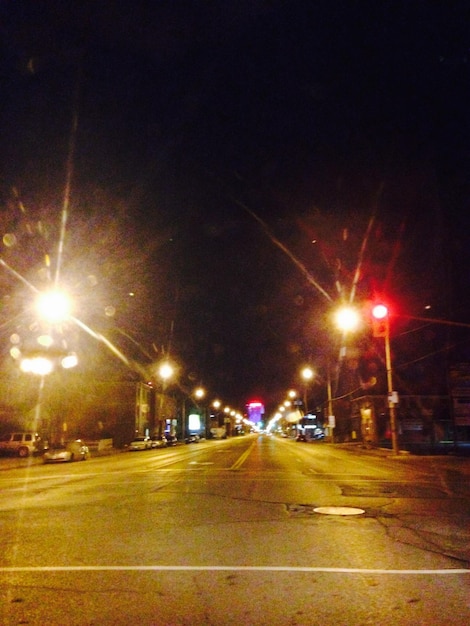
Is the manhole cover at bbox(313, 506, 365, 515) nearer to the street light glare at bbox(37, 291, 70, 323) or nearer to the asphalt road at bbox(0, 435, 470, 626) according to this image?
the asphalt road at bbox(0, 435, 470, 626)

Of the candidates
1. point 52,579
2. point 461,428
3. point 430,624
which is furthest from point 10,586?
point 461,428

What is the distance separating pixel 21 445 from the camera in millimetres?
46844

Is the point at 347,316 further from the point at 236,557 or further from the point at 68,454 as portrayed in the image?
the point at 68,454

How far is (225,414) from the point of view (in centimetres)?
19775

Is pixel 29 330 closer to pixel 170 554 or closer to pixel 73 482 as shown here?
pixel 73 482

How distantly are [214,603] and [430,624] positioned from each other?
219 cm

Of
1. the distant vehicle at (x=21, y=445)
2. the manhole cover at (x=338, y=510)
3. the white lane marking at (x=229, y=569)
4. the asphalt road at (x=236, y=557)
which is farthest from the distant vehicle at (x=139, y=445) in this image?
the white lane marking at (x=229, y=569)

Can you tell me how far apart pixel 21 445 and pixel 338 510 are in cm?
3846

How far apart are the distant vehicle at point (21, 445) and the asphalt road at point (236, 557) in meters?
30.9

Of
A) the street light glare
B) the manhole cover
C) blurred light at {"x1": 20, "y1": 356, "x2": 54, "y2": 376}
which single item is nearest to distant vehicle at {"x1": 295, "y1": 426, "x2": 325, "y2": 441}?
blurred light at {"x1": 20, "y1": 356, "x2": 54, "y2": 376}

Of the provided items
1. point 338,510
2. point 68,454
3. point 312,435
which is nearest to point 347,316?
point 338,510

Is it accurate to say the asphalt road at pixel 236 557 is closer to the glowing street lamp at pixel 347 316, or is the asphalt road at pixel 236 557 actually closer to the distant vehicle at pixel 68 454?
the glowing street lamp at pixel 347 316

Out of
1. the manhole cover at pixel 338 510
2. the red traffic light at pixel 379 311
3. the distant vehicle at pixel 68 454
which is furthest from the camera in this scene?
the distant vehicle at pixel 68 454

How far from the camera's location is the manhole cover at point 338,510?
13.0 m
